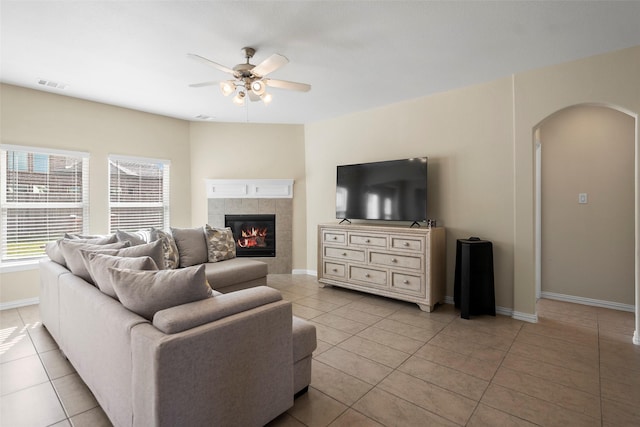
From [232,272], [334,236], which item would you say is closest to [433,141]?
[334,236]

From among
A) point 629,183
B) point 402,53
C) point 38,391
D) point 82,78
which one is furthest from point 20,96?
point 629,183

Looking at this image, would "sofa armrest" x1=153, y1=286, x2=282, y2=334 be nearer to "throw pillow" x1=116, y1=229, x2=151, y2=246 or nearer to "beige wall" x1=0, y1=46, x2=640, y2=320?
"throw pillow" x1=116, y1=229, x2=151, y2=246

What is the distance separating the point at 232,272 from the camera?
12.1ft

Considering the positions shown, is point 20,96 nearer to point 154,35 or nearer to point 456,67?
point 154,35

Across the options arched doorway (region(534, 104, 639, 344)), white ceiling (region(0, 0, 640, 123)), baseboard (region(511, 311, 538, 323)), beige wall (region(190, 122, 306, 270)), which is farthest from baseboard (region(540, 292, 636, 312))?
beige wall (region(190, 122, 306, 270))

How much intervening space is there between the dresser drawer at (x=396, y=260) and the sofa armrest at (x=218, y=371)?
230 centimetres

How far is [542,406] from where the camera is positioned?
6.39 ft

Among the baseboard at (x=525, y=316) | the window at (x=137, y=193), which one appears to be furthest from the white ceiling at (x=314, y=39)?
the baseboard at (x=525, y=316)

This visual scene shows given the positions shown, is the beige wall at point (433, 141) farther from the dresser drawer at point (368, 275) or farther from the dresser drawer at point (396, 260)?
the dresser drawer at point (368, 275)

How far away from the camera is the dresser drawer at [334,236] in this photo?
4.42m

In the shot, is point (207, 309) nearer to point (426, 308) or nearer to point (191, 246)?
point (191, 246)

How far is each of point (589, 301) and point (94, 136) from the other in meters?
6.88

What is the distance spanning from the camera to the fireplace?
5602mm

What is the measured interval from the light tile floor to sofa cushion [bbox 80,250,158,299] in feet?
2.49
